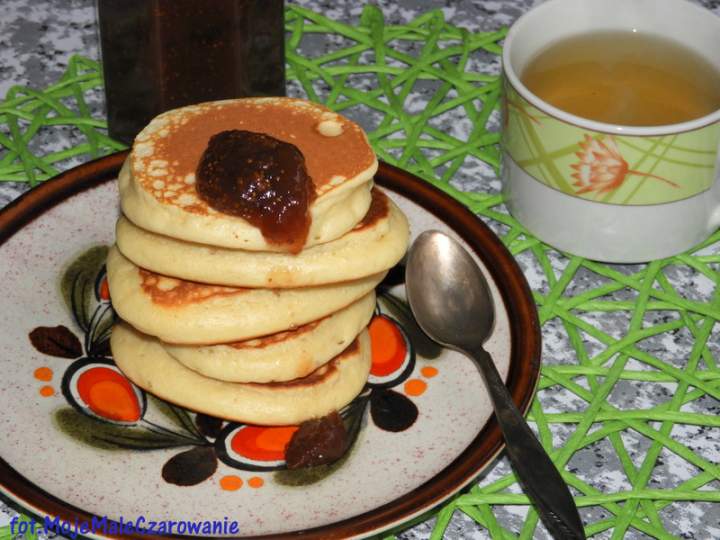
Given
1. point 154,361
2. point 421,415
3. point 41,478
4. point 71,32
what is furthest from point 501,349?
point 71,32

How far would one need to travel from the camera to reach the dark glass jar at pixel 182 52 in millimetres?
1569

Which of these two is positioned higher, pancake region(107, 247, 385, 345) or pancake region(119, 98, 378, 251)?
pancake region(119, 98, 378, 251)

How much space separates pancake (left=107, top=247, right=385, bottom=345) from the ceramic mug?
0.40 metres

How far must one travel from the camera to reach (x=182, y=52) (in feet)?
5.26

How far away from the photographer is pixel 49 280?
4.82 ft

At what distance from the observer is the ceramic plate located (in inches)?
47.1

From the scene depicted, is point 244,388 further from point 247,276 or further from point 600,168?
point 600,168

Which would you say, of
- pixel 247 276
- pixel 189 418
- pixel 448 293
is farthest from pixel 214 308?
pixel 448 293

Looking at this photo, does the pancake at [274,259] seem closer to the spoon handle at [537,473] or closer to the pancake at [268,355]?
the pancake at [268,355]

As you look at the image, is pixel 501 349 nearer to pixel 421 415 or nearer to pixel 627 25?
pixel 421 415

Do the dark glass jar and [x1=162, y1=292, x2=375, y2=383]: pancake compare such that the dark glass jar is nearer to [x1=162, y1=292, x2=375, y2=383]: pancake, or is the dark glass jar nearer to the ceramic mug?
the ceramic mug

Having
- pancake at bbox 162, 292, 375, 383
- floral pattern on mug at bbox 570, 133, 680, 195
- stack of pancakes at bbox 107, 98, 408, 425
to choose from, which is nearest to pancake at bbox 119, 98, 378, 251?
stack of pancakes at bbox 107, 98, 408, 425

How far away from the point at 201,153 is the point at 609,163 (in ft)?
1.86

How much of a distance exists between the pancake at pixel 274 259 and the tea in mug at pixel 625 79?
1.45 ft
